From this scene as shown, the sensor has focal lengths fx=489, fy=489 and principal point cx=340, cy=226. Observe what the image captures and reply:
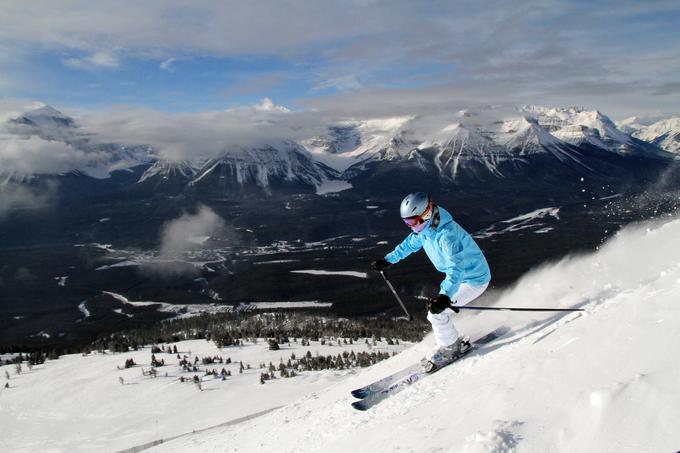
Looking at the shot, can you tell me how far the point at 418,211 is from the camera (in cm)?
1009

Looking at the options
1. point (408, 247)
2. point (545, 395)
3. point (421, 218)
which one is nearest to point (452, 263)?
point (421, 218)

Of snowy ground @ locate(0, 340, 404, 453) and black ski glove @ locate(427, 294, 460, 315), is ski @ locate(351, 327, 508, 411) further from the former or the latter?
snowy ground @ locate(0, 340, 404, 453)

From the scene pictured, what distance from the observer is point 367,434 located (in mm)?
8164

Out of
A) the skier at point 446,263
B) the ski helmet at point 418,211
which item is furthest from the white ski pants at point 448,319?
the ski helmet at point 418,211

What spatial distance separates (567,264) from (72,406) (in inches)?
946

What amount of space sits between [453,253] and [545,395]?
13.4ft

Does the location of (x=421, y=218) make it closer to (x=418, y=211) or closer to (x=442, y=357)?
(x=418, y=211)

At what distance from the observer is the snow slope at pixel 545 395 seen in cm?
522

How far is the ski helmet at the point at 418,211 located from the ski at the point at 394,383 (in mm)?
3118

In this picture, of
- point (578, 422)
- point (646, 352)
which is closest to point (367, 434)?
point (578, 422)

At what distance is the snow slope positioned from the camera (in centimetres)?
522

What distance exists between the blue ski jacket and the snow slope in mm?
1515

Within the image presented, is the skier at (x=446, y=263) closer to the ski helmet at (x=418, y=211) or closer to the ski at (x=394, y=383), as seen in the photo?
the ski helmet at (x=418, y=211)

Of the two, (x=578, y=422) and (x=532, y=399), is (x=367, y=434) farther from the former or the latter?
(x=578, y=422)
